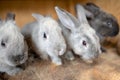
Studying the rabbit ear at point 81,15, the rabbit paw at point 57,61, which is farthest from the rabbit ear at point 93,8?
the rabbit paw at point 57,61

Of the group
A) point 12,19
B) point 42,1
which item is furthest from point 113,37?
point 12,19

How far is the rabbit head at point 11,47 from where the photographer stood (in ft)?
3.55

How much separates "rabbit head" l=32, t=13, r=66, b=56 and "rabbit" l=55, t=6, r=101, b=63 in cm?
8

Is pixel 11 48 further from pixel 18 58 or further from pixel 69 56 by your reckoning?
pixel 69 56

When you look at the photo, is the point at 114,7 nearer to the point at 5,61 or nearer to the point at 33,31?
the point at 33,31

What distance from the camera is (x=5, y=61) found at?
1113 mm

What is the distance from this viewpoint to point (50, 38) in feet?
3.85

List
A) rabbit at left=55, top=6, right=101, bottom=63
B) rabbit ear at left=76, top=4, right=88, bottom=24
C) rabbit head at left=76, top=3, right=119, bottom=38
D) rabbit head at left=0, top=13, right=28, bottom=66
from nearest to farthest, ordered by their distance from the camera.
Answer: rabbit head at left=0, top=13, right=28, bottom=66 → rabbit at left=55, top=6, right=101, bottom=63 → rabbit ear at left=76, top=4, right=88, bottom=24 → rabbit head at left=76, top=3, right=119, bottom=38

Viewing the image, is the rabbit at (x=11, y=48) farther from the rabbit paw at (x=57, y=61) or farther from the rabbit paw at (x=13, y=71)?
the rabbit paw at (x=57, y=61)

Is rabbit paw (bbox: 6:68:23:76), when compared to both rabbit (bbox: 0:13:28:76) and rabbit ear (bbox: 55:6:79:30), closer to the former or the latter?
rabbit (bbox: 0:13:28:76)

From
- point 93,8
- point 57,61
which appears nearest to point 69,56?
point 57,61

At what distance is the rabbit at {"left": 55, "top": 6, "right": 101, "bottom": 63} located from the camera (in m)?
1.21

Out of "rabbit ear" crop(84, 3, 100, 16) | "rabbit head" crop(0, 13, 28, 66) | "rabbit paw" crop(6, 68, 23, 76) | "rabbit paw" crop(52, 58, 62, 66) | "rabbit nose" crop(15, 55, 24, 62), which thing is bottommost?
"rabbit paw" crop(6, 68, 23, 76)

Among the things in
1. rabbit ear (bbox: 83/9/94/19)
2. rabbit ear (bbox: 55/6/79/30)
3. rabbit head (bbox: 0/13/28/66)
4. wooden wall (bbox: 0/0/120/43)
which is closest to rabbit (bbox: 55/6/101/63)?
rabbit ear (bbox: 55/6/79/30)
